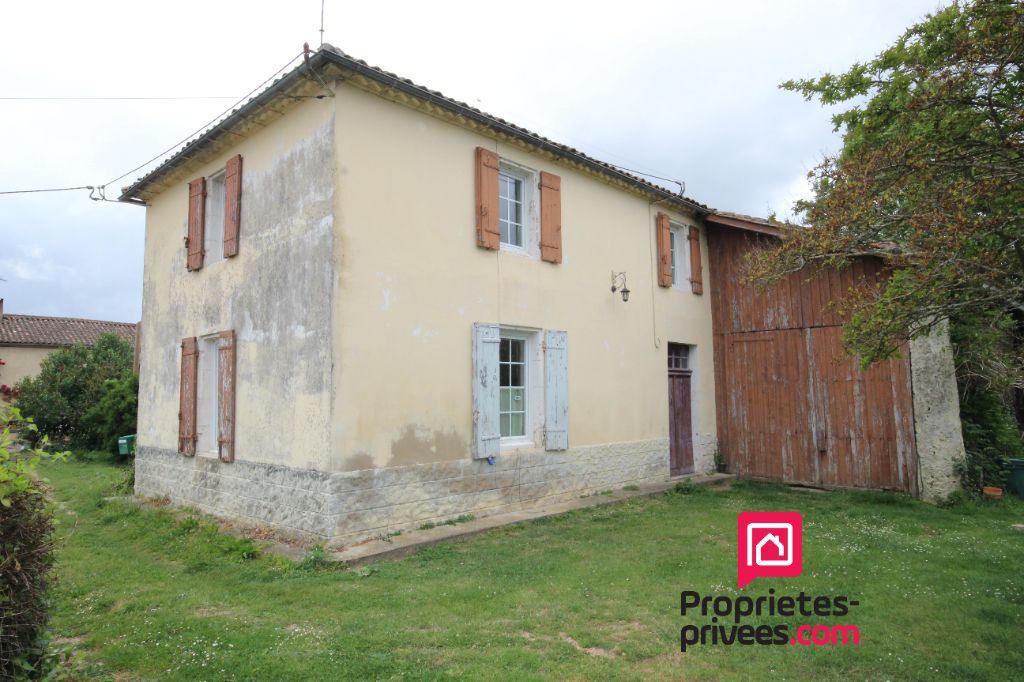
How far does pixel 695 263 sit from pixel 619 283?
243 centimetres

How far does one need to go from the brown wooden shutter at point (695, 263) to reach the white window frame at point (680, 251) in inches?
2.9

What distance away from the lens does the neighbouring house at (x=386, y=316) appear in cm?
708

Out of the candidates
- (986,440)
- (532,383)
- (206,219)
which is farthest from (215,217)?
(986,440)

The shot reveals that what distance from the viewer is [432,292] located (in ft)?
25.7

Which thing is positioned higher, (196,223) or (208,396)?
(196,223)

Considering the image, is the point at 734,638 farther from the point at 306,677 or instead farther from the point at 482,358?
the point at 482,358

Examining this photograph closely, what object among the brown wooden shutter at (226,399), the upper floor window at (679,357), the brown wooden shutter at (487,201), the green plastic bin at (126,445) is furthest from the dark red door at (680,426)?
the green plastic bin at (126,445)

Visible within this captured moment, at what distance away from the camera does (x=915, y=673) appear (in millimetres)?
3766

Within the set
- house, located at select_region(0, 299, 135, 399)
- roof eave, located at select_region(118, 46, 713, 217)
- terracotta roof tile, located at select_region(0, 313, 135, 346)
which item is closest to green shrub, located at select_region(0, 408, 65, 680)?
roof eave, located at select_region(118, 46, 713, 217)

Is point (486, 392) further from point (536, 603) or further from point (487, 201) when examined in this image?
point (536, 603)

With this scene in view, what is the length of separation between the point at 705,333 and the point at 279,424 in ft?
26.7

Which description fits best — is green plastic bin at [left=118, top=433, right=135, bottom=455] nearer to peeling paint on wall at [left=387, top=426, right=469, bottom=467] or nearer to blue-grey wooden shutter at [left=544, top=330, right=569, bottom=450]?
peeling paint on wall at [left=387, top=426, right=469, bottom=467]

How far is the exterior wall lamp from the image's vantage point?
34.5 feet

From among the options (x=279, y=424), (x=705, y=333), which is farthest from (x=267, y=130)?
(x=705, y=333)
